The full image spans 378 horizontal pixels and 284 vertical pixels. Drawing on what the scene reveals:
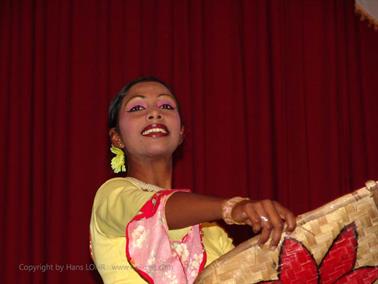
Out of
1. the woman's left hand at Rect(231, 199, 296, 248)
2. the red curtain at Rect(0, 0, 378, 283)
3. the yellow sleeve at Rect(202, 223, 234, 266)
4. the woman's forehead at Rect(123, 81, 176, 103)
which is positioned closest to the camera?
the woman's left hand at Rect(231, 199, 296, 248)

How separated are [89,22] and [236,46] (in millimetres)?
643

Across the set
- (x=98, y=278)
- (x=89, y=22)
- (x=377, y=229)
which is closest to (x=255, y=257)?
(x=377, y=229)

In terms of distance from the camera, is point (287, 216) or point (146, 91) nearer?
point (287, 216)

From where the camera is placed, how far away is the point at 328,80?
2.77m

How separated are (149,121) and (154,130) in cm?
2

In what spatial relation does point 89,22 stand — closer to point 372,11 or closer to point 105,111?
point 105,111

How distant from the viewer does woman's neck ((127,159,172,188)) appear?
1.53 m

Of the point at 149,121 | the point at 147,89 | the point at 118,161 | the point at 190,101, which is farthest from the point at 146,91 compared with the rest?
the point at 190,101

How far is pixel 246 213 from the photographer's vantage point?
912mm

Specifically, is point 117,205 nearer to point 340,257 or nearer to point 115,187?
point 115,187

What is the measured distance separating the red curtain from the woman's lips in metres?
1.01

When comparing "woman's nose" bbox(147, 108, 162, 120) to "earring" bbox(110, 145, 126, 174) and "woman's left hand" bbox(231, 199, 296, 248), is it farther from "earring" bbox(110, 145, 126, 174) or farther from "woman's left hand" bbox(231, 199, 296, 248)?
"woman's left hand" bbox(231, 199, 296, 248)

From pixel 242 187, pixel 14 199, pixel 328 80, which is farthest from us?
pixel 328 80

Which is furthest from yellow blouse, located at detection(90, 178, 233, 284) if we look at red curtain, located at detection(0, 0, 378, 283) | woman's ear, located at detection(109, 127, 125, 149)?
red curtain, located at detection(0, 0, 378, 283)
